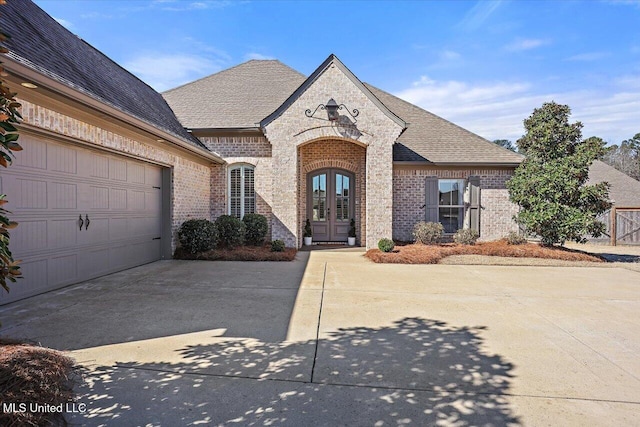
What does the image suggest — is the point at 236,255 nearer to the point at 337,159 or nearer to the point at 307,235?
the point at 307,235

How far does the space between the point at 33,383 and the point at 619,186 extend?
A: 2515cm

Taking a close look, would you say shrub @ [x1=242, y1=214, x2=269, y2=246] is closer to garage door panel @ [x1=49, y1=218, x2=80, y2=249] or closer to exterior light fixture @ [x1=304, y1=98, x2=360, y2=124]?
exterior light fixture @ [x1=304, y1=98, x2=360, y2=124]

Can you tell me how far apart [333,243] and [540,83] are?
1123 cm

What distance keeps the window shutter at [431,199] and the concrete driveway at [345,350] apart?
5.92m

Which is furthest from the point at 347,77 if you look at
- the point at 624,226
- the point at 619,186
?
the point at 619,186

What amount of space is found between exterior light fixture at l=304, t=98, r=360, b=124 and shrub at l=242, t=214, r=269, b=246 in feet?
12.7

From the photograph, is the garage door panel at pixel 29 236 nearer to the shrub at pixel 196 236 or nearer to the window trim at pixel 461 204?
the shrub at pixel 196 236

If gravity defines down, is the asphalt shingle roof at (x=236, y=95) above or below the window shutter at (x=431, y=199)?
above

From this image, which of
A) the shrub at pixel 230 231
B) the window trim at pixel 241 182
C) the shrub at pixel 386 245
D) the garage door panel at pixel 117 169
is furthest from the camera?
the window trim at pixel 241 182

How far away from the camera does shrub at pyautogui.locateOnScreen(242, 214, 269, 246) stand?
10.9 metres

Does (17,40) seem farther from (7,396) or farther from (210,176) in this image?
(210,176)

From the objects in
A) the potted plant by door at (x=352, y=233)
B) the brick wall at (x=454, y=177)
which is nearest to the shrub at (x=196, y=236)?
the potted plant by door at (x=352, y=233)

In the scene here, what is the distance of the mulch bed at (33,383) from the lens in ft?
6.75

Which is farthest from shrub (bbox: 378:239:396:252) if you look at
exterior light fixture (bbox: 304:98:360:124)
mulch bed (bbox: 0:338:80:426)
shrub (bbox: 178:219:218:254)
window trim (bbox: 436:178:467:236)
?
mulch bed (bbox: 0:338:80:426)
